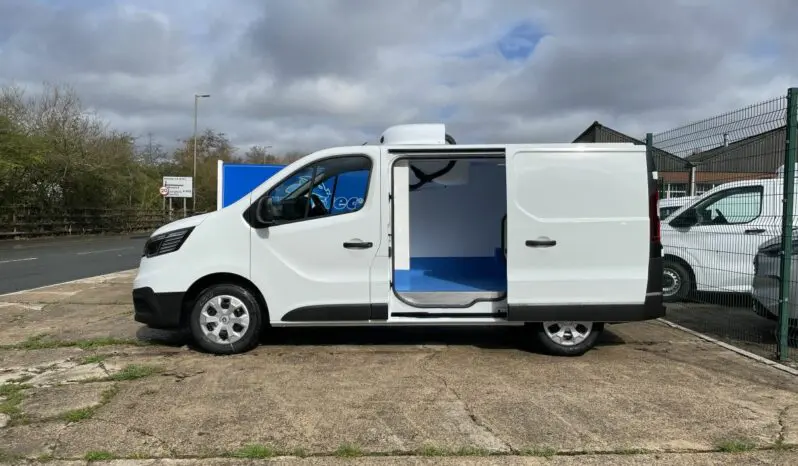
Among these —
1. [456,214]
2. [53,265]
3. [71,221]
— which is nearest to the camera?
[456,214]

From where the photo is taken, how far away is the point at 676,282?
9039mm

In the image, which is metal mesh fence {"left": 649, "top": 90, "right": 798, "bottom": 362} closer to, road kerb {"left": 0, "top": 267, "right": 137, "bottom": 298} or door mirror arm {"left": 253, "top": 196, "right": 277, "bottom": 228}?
door mirror arm {"left": 253, "top": 196, "right": 277, "bottom": 228}

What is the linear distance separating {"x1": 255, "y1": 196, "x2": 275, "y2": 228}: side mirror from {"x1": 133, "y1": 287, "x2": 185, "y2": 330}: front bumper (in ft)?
3.54

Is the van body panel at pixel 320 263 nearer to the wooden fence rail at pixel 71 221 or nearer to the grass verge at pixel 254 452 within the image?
the grass verge at pixel 254 452

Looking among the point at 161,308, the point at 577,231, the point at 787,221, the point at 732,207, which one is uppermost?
the point at 732,207

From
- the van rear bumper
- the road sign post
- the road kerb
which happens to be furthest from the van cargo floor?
the road sign post

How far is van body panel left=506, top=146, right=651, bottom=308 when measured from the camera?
228 inches

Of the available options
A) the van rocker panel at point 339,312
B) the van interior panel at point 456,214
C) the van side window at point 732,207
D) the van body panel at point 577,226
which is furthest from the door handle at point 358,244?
the van side window at point 732,207

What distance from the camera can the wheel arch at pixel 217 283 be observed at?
6.00 meters

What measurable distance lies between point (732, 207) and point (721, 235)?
377 mm

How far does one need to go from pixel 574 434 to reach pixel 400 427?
1.18 m

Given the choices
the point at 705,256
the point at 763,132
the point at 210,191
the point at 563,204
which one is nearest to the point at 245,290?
the point at 563,204

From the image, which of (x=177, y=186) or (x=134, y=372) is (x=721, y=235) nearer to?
(x=134, y=372)

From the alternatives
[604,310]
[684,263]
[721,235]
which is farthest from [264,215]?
[684,263]
